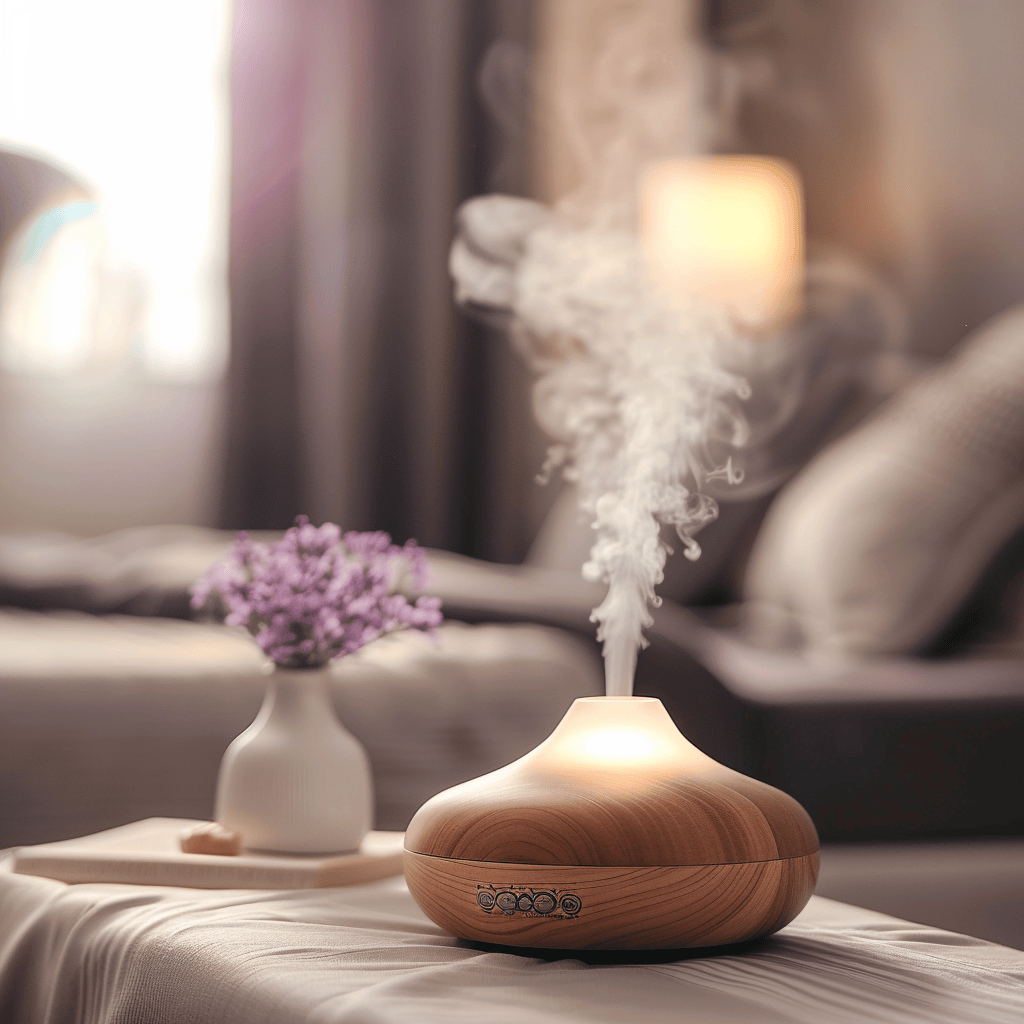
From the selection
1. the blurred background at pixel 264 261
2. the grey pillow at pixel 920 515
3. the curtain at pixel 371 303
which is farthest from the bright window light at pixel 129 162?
the grey pillow at pixel 920 515

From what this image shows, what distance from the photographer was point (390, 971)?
0.81 m

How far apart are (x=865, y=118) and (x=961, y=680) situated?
1552 millimetres

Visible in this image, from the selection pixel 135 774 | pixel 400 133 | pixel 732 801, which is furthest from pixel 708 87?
pixel 732 801

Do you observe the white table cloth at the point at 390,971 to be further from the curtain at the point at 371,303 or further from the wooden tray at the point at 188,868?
the curtain at the point at 371,303

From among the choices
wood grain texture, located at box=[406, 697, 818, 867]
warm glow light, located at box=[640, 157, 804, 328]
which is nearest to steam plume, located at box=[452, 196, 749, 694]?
wood grain texture, located at box=[406, 697, 818, 867]

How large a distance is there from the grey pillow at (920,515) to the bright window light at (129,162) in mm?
2905

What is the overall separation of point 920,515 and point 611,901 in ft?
4.72

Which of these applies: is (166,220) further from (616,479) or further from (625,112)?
(616,479)

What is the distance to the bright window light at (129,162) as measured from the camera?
4582 millimetres

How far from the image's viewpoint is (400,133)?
179 inches

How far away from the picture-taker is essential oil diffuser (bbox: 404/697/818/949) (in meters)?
0.83

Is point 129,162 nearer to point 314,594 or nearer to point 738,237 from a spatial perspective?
point 738,237

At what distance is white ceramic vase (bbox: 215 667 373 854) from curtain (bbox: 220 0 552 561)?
3.28 m

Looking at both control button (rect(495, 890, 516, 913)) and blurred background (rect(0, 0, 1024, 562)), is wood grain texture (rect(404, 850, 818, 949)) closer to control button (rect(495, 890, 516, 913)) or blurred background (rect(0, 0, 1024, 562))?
control button (rect(495, 890, 516, 913))
